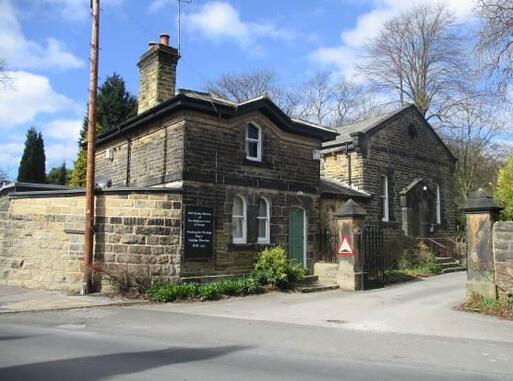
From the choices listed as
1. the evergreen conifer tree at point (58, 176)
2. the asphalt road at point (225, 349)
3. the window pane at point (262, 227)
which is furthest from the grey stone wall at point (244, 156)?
the evergreen conifer tree at point (58, 176)

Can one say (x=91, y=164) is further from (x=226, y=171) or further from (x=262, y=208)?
(x=262, y=208)

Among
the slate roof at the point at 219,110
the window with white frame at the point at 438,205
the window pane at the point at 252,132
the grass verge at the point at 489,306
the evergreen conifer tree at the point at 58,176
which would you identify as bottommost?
the grass verge at the point at 489,306

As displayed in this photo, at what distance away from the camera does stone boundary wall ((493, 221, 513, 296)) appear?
39.9 feet

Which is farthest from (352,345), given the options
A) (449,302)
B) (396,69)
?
(396,69)

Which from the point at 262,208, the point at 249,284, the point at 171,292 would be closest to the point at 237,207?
the point at 262,208

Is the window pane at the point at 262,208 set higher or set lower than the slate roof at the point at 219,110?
lower

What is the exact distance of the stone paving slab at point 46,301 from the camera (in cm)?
1197

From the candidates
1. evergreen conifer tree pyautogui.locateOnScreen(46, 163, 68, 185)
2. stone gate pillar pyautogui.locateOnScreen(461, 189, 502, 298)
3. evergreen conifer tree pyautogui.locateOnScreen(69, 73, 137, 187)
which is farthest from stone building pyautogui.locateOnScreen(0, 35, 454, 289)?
evergreen conifer tree pyautogui.locateOnScreen(46, 163, 68, 185)

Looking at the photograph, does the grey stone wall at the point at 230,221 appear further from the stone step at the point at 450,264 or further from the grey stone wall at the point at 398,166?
the stone step at the point at 450,264

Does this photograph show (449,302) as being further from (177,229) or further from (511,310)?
(177,229)

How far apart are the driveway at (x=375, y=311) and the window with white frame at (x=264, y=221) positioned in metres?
2.81

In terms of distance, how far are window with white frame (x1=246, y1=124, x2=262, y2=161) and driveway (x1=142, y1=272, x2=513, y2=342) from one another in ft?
16.0

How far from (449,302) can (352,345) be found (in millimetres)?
5982

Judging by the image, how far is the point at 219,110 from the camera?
16.3 m
